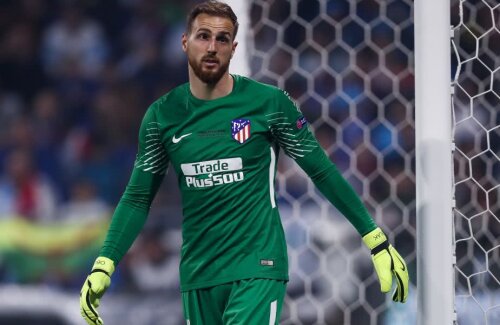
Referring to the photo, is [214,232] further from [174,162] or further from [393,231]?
[393,231]

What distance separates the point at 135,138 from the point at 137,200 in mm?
1994

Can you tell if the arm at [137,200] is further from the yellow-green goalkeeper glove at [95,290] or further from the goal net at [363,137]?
the goal net at [363,137]

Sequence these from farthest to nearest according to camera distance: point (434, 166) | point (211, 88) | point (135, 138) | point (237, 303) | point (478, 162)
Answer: point (135, 138) → point (478, 162) → point (434, 166) → point (211, 88) → point (237, 303)

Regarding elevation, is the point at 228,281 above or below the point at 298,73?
below

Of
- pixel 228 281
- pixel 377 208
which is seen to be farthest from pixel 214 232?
pixel 377 208

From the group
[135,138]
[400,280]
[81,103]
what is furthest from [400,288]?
[81,103]

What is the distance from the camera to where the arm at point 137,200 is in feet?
6.10

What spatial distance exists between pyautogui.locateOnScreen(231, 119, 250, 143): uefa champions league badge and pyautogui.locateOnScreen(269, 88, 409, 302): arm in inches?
2.0

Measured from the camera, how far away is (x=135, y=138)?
3.87m

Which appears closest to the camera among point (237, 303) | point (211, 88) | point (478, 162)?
point (237, 303)

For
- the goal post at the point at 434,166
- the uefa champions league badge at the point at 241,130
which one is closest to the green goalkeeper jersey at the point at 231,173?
the uefa champions league badge at the point at 241,130

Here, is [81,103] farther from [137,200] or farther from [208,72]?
[208,72]

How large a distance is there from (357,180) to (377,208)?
0.49 feet

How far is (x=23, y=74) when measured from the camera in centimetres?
402
